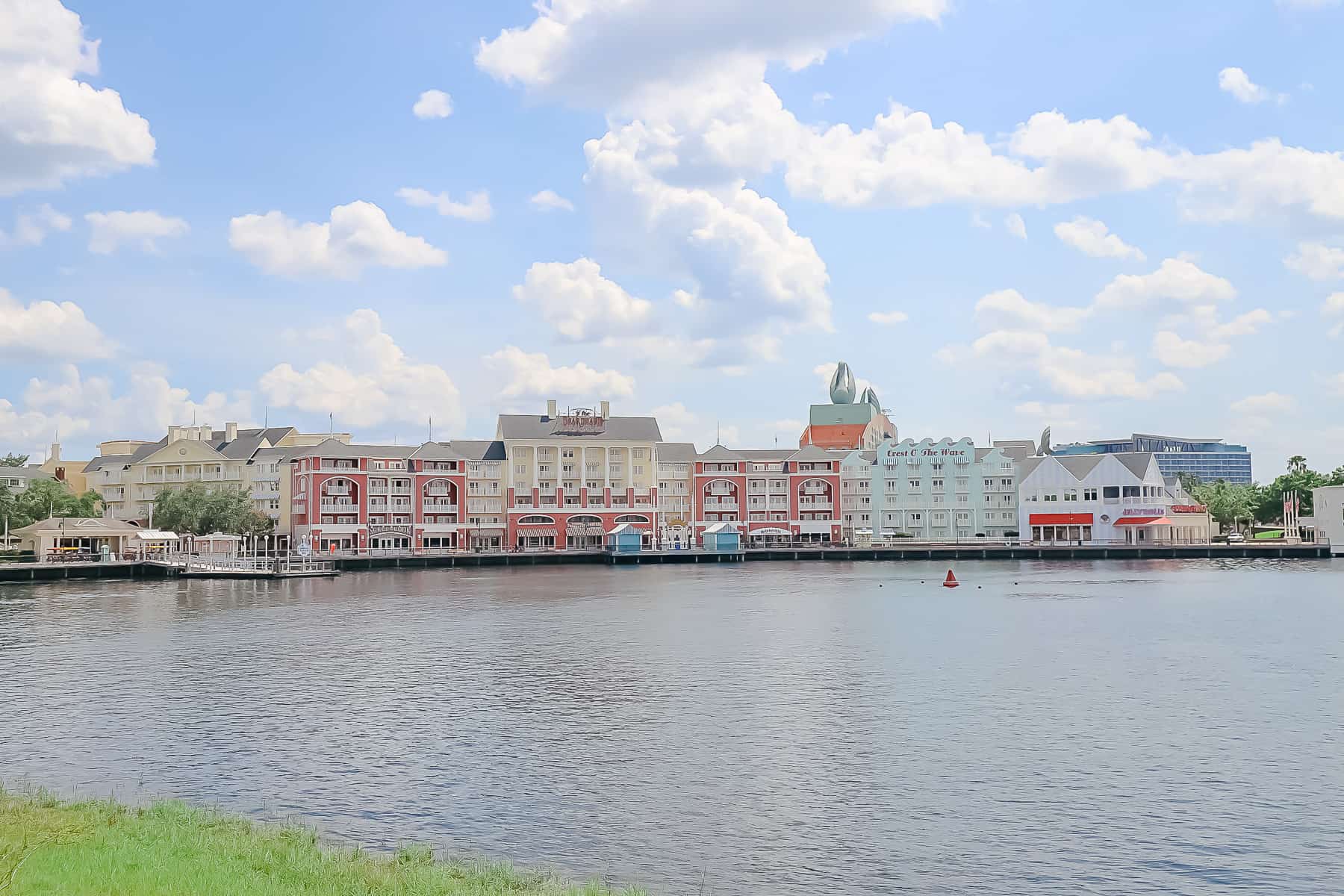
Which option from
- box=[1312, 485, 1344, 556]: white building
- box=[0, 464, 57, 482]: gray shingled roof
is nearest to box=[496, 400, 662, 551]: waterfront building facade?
box=[0, 464, 57, 482]: gray shingled roof

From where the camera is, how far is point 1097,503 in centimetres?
14962

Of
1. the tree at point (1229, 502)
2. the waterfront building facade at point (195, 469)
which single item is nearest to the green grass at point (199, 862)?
the waterfront building facade at point (195, 469)

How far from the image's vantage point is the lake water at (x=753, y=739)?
68.0 ft

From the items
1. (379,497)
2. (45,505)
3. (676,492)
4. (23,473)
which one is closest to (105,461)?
(23,473)

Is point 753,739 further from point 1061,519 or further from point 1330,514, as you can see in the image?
point 1330,514

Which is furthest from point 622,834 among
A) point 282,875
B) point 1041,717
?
point 1041,717

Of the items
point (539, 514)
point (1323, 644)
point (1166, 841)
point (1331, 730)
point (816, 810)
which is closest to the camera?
point (1166, 841)

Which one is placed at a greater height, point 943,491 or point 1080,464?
point 1080,464

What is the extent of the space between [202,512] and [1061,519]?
10888 cm

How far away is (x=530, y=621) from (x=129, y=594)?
40.5 metres

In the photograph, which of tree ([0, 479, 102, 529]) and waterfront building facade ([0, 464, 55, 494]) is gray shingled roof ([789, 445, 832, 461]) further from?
waterfront building facade ([0, 464, 55, 494])

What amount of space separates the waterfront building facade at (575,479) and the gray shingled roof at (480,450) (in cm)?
105

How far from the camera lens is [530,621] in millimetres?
63188

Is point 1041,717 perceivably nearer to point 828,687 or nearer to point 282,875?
point 828,687
